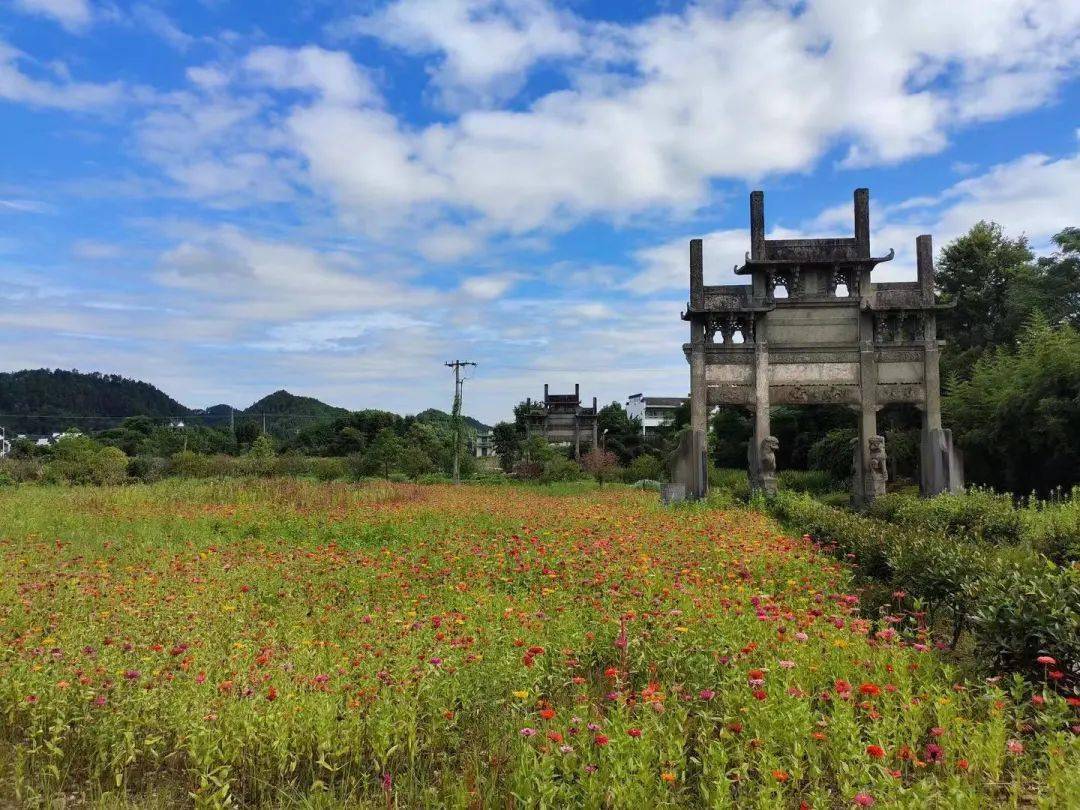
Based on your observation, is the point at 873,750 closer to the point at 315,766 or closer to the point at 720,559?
the point at 315,766

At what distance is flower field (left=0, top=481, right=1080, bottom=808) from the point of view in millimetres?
3594

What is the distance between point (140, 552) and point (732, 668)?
823cm

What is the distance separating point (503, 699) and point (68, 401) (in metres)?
122

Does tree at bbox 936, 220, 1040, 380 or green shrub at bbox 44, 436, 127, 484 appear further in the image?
tree at bbox 936, 220, 1040, 380

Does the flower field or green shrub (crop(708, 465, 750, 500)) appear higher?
green shrub (crop(708, 465, 750, 500))

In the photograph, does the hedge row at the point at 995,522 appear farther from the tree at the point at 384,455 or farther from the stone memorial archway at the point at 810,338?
the tree at the point at 384,455

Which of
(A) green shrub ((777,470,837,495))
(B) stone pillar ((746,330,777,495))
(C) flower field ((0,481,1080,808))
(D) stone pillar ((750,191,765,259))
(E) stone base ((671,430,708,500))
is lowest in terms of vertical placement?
(C) flower field ((0,481,1080,808))

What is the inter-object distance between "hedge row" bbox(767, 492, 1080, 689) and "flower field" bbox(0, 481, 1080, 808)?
336 millimetres

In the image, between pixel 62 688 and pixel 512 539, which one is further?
pixel 512 539

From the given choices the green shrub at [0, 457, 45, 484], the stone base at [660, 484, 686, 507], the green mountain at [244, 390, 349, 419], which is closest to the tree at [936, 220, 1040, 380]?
the stone base at [660, 484, 686, 507]

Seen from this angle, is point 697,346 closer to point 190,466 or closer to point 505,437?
point 190,466

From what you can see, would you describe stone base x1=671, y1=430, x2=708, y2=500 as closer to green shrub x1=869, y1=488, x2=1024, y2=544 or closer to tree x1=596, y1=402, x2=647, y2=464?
green shrub x1=869, y1=488, x2=1024, y2=544

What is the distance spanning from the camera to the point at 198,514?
14.2m

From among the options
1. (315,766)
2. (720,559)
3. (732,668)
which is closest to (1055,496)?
(720,559)
